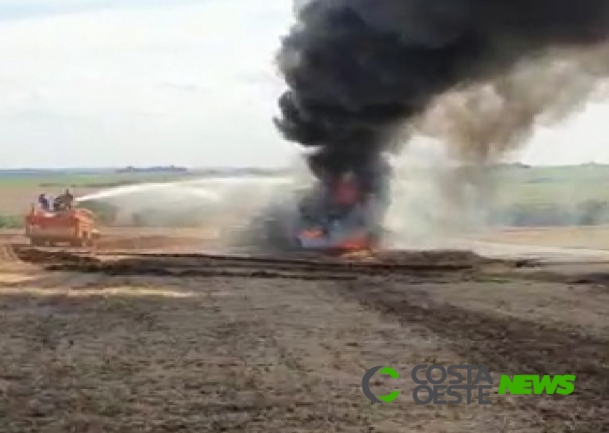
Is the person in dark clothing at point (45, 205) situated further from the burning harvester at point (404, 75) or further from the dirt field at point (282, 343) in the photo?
the dirt field at point (282, 343)

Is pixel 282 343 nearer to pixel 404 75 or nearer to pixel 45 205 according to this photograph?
pixel 404 75

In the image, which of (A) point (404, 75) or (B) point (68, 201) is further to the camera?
(B) point (68, 201)

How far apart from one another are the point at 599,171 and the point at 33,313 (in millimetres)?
74695

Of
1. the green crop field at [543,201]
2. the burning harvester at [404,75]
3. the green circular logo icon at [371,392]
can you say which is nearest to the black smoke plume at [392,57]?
the burning harvester at [404,75]

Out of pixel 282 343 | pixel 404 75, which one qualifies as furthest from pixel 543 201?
pixel 282 343

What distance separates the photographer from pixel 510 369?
11086 mm

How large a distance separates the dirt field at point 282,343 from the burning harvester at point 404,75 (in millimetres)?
6328

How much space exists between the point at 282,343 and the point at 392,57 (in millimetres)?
16704

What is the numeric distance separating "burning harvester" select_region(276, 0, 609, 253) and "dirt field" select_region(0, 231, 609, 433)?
6.33 meters

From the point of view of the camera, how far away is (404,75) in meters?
28.8

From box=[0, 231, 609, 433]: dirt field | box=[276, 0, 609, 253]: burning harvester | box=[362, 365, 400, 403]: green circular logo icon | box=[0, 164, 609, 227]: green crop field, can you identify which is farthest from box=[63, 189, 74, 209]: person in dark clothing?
box=[362, 365, 400, 403]: green circular logo icon

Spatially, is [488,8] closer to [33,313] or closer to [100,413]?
[33,313]

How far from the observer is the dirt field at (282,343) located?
9.14 meters

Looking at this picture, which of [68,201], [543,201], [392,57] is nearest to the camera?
[392,57]
